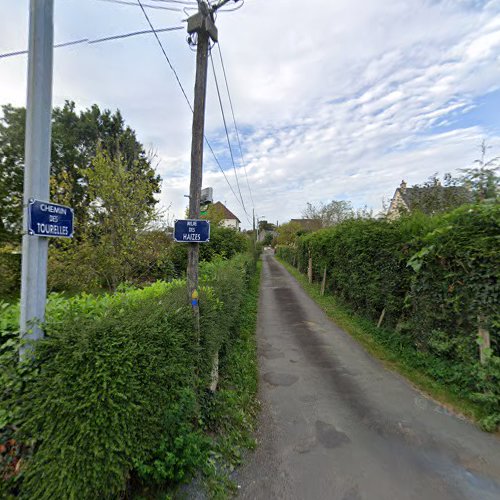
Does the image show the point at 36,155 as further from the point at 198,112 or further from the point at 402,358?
the point at 402,358

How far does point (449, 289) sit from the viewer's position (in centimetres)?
398

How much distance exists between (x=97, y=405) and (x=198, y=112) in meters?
3.55

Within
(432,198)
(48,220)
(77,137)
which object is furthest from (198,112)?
(77,137)

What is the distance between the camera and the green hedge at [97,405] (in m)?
1.64

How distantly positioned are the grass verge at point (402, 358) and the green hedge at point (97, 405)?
358cm

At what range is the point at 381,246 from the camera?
6062mm

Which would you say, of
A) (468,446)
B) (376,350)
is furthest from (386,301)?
(468,446)

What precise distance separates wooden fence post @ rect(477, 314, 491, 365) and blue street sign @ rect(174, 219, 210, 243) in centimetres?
396

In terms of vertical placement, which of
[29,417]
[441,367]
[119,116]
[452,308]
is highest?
[119,116]

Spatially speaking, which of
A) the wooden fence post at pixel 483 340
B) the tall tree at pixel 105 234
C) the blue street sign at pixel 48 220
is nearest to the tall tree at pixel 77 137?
the tall tree at pixel 105 234

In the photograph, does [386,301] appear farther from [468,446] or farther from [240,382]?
[240,382]

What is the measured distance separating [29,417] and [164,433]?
1087mm

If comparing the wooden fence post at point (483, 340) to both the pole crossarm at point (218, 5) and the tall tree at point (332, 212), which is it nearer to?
the pole crossarm at point (218, 5)

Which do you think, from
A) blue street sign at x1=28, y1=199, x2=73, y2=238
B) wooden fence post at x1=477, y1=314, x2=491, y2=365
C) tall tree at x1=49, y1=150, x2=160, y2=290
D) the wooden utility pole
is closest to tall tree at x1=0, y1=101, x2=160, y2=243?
tall tree at x1=49, y1=150, x2=160, y2=290
